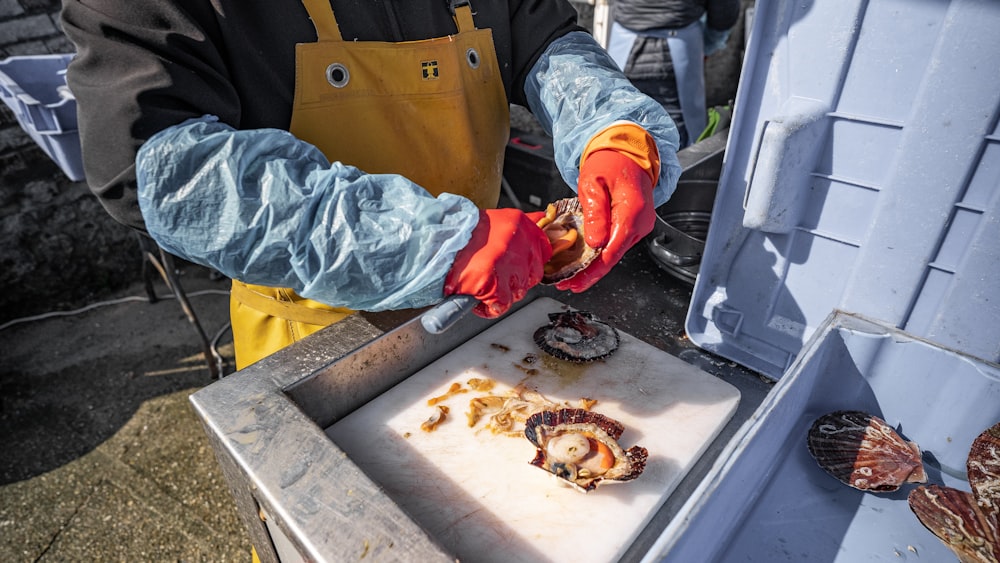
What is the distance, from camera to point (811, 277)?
1.33 metres

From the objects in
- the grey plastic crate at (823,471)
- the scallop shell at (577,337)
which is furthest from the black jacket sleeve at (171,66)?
the grey plastic crate at (823,471)

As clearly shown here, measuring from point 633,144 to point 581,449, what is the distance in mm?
853

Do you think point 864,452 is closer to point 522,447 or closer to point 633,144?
point 522,447

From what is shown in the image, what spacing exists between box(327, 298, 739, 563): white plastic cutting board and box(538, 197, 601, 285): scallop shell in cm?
25

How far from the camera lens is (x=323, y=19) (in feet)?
4.82

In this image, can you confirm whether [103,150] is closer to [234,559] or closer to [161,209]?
[161,209]

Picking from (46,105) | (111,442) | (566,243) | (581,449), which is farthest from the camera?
(111,442)

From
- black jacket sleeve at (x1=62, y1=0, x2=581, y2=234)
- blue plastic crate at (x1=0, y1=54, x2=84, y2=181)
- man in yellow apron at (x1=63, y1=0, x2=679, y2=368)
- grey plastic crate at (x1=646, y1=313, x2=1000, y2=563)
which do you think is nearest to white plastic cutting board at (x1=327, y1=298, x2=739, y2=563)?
grey plastic crate at (x1=646, y1=313, x2=1000, y2=563)

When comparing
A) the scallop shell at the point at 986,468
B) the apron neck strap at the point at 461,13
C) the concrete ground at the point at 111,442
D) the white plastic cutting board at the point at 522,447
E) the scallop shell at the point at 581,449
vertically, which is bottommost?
the concrete ground at the point at 111,442

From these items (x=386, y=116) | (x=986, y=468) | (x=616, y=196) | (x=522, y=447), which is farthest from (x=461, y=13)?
(x=986, y=468)

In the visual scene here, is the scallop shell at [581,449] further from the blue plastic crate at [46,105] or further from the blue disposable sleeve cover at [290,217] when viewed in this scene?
the blue plastic crate at [46,105]

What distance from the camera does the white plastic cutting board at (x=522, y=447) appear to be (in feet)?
3.39

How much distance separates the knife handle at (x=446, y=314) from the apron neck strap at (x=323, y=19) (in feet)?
2.83

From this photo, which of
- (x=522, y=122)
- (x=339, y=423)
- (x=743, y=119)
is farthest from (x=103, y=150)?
(x=522, y=122)
